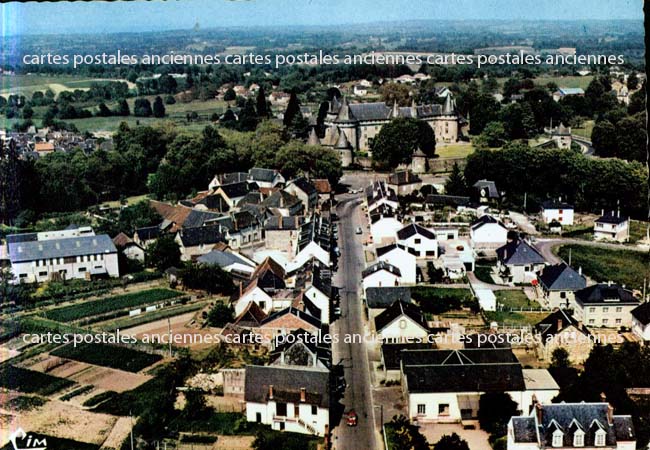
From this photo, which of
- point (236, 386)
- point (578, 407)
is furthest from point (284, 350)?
point (578, 407)

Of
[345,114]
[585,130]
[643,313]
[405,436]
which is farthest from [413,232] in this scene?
[585,130]

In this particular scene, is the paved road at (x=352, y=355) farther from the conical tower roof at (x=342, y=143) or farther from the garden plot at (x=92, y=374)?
the conical tower roof at (x=342, y=143)

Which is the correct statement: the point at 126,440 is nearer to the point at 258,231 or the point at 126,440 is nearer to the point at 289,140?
the point at 258,231

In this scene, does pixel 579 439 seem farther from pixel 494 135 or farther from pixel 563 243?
pixel 494 135

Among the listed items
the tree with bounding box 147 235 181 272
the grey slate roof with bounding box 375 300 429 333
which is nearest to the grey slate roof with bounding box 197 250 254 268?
the tree with bounding box 147 235 181 272

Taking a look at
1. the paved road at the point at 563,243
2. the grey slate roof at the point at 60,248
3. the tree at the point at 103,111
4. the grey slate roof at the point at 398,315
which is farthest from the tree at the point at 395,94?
the grey slate roof at the point at 398,315

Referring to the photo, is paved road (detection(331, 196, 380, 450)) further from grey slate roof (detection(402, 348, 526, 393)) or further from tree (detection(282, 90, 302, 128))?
tree (detection(282, 90, 302, 128))
